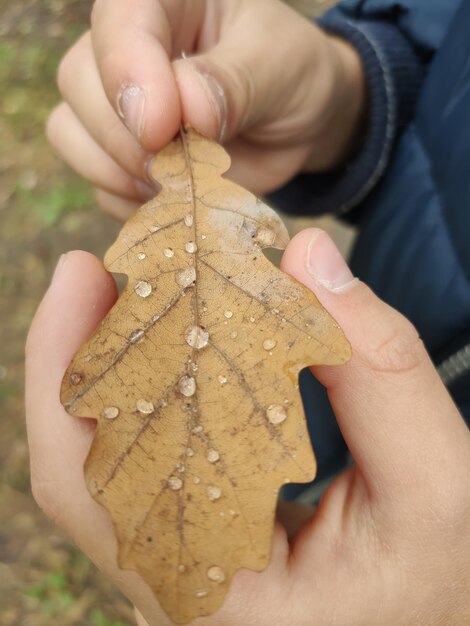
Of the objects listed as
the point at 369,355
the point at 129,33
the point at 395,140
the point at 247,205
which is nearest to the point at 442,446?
the point at 369,355

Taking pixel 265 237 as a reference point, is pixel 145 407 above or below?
below

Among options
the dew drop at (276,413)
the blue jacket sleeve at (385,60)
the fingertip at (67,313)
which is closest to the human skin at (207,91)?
the blue jacket sleeve at (385,60)

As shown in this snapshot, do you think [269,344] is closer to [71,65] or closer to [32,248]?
[71,65]

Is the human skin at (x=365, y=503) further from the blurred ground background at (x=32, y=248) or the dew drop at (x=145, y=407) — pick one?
the blurred ground background at (x=32, y=248)

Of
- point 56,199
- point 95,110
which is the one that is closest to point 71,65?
point 95,110

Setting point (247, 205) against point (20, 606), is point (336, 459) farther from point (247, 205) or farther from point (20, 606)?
point (20, 606)

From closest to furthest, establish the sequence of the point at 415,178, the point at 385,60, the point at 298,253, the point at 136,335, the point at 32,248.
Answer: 1. the point at 136,335
2. the point at 298,253
3. the point at 415,178
4. the point at 385,60
5. the point at 32,248
